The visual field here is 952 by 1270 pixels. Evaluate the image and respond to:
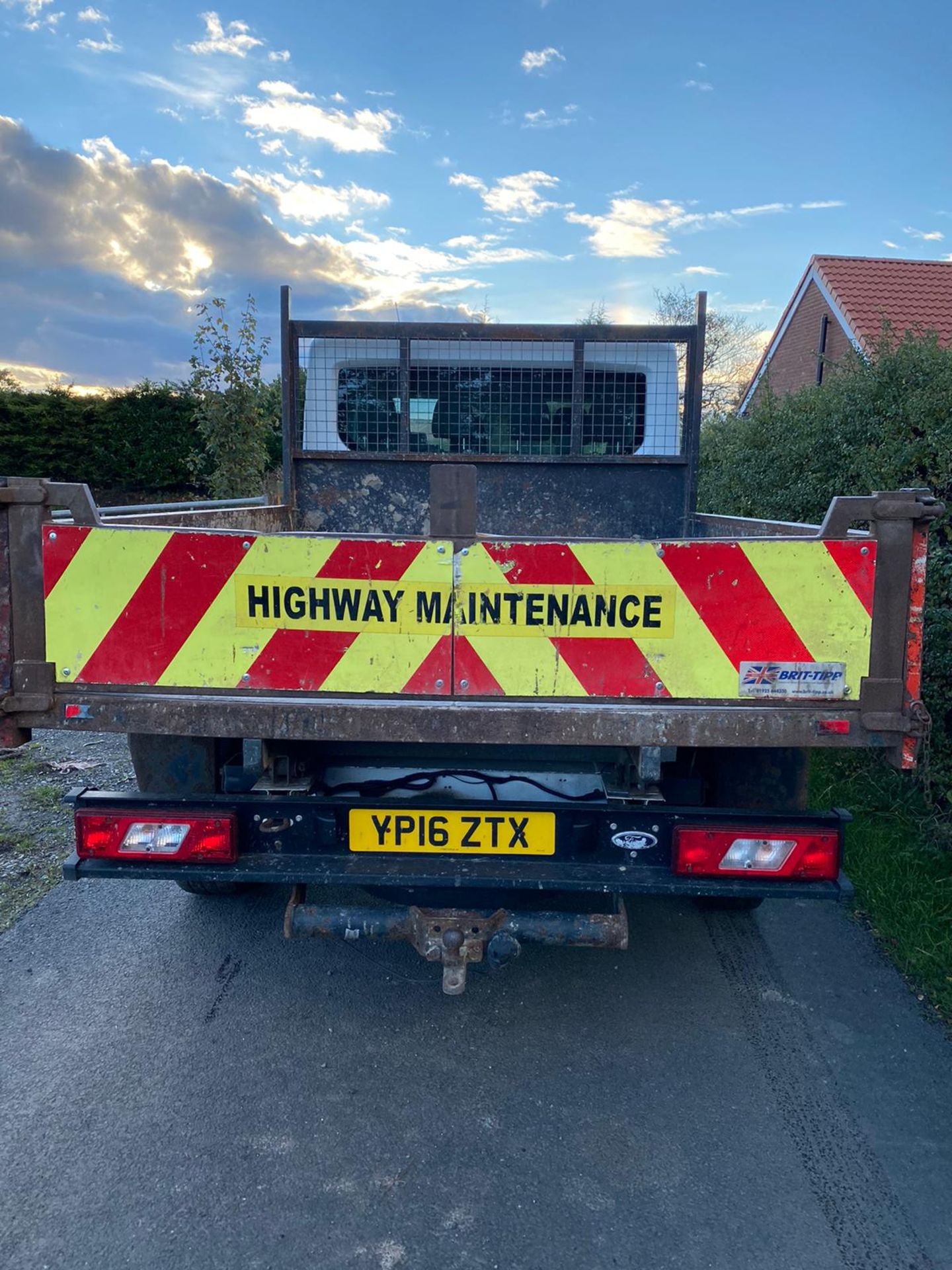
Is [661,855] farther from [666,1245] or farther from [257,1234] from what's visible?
[257,1234]

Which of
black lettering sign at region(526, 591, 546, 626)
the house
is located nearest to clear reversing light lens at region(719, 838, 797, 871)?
black lettering sign at region(526, 591, 546, 626)

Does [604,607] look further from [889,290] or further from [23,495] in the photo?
[889,290]

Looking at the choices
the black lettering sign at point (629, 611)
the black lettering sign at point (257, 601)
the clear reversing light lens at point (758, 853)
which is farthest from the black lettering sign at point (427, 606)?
the clear reversing light lens at point (758, 853)

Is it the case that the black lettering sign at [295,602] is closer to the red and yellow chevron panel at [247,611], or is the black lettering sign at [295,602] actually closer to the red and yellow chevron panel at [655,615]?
the red and yellow chevron panel at [247,611]

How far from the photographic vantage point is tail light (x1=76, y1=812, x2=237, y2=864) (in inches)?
107

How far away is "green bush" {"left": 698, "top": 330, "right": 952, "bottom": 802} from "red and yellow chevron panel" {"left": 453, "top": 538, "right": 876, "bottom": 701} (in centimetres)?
241

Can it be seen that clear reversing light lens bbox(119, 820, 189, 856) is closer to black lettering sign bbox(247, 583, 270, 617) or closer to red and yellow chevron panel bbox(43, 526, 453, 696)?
red and yellow chevron panel bbox(43, 526, 453, 696)

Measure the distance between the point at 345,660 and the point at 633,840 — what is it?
3.56 ft

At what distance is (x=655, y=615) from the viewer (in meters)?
2.42

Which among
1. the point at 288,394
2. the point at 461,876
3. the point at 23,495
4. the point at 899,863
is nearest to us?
the point at 23,495

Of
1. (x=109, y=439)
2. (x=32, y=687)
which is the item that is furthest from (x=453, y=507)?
(x=109, y=439)

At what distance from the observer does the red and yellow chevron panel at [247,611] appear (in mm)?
2420

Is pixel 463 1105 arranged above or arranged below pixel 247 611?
below

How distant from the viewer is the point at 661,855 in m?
2.73
